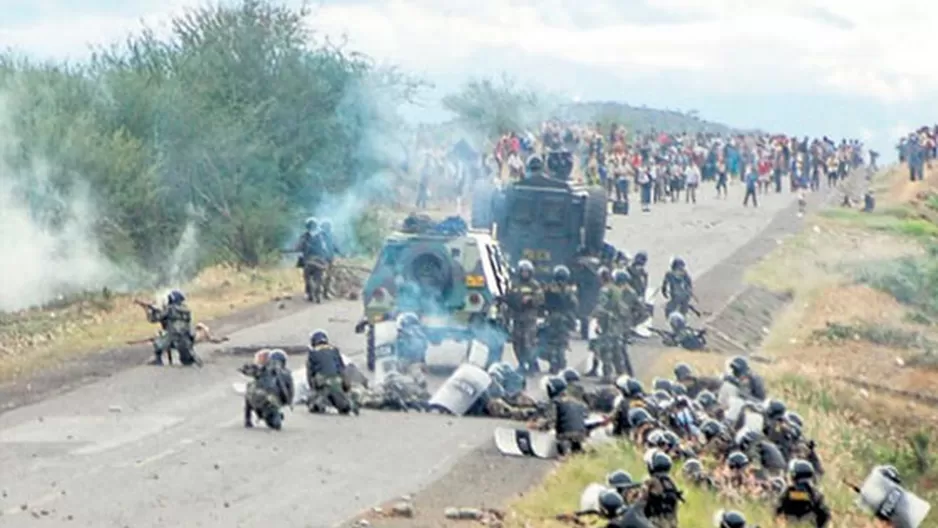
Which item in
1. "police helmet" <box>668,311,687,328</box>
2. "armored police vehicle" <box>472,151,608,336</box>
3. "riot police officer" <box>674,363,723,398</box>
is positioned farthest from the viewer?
"police helmet" <box>668,311,687,328</box>

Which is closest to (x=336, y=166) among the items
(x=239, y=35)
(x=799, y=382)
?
(x=239, y=35)

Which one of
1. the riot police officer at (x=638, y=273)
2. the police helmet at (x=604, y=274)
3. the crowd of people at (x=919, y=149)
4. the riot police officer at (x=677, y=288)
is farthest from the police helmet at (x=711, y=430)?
the crowd of people at (x=919, y=149)

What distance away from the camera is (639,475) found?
70.4 feet

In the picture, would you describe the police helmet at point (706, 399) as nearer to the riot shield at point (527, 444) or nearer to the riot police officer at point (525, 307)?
the riot shield at point (527, 444)

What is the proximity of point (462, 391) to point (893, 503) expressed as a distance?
20.6 feet

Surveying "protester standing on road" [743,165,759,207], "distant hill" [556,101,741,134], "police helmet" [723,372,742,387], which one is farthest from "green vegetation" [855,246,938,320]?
"distant hill" [556,101,741,134]

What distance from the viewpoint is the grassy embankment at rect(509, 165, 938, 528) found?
71.7 ft

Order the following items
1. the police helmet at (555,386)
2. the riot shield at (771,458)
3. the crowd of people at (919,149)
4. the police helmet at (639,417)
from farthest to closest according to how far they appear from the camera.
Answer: the crowd of people at (919,149)
the police helmet at (555,386)
the police helmet at (639,417)
the riot shield at (771,458)

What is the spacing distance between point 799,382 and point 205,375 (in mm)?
9638

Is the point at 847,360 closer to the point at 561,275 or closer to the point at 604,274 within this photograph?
the point at 604,274

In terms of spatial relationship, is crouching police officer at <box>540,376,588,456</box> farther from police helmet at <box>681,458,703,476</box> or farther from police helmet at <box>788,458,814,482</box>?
police helmet at <box>788,458,814,482</box>

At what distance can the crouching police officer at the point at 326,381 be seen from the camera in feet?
83.9

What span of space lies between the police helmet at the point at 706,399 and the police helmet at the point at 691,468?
3.82m

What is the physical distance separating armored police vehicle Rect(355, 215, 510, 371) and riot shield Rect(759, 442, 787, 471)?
26.3 ft
